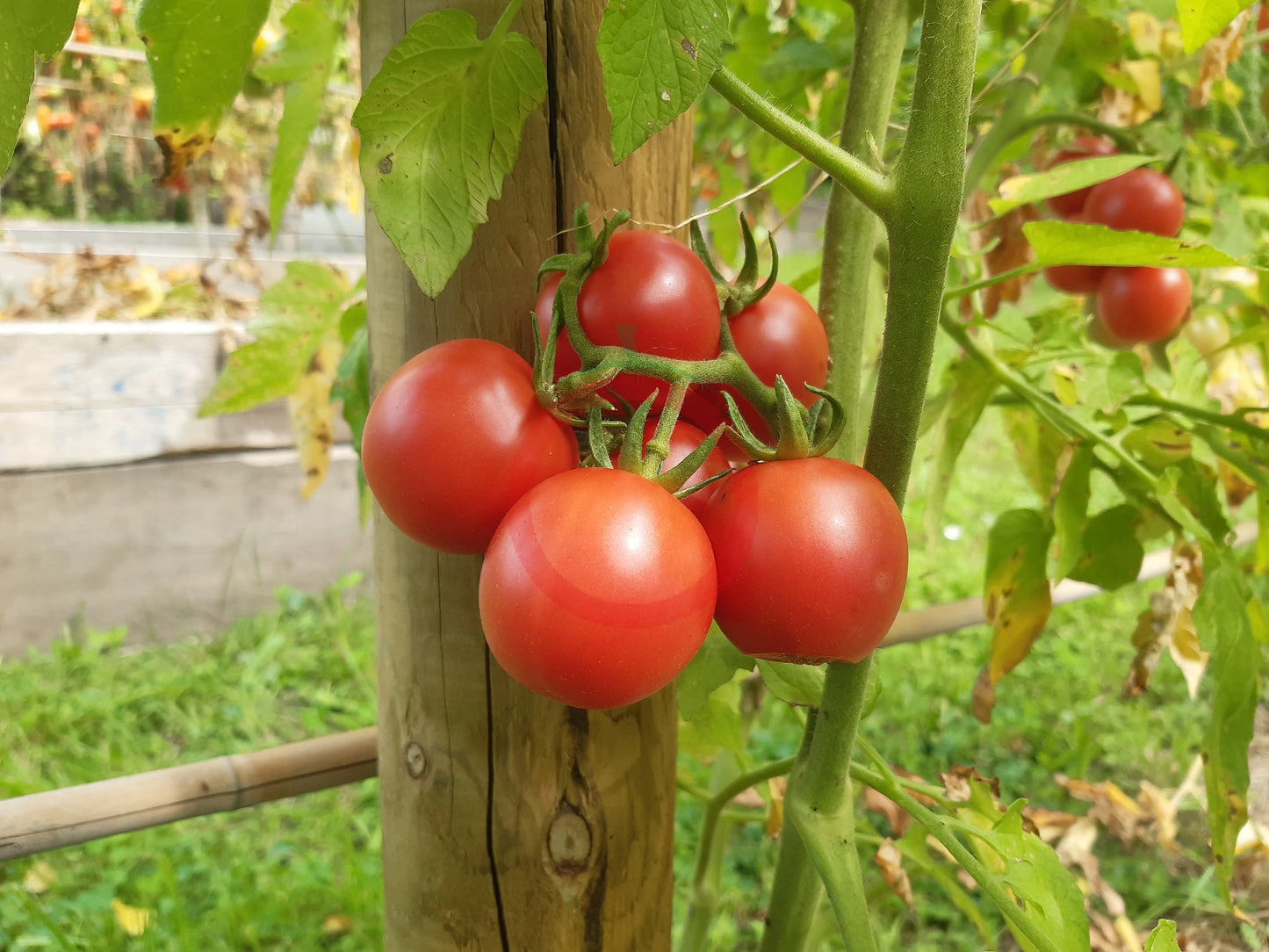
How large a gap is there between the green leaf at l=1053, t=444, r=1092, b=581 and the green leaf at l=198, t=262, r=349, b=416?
637mm

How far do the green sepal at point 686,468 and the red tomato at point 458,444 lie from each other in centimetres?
6

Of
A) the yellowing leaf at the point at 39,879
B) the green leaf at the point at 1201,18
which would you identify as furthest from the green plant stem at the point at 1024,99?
the yellowing leaf at the point at 39,879

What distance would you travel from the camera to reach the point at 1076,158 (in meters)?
0.98

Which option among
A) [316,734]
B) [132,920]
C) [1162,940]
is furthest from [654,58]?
[316,734]

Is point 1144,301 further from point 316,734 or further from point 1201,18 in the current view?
point 316,734

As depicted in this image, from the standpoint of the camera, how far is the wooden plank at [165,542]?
193 centimetres

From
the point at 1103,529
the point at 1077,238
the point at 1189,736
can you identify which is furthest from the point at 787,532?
the point at 1189,736

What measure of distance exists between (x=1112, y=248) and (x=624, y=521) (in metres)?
0.31

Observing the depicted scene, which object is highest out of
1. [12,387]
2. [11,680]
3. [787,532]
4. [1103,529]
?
[787,532]

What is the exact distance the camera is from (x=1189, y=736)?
175cm

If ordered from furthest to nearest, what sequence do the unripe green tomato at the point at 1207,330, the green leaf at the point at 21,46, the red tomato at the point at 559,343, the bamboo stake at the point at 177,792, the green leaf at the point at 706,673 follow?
1. the unripe green tomato at the point at 1207,330
2. the bamboo stake at the point at 177,792
3. the green leaf at the point at 706,673
4. the red tomato at the point at 559,343
5. the green leaf at the point at 21,46

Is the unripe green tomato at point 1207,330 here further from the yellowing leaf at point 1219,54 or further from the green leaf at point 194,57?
the green leaf at point 194,57

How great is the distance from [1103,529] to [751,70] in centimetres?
66

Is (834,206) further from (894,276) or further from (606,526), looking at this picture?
(606,526)
